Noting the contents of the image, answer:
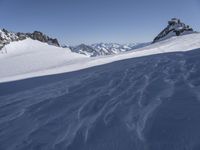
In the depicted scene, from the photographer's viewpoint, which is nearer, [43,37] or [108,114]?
[108,114]

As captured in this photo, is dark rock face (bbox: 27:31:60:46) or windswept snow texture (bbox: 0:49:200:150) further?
dark rock face (bbox: 27:31:60:46)

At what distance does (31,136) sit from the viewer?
12.1 ft

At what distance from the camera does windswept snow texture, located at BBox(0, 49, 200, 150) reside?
3.27 metres

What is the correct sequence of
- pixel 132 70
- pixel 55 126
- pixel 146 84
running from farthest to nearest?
pixel 132 70
pixel 146 84
pixel 55 126

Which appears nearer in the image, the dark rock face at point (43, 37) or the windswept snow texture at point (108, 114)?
the windswept snow texture at point (108, 114)

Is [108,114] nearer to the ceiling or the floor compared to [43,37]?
nearer to the floor

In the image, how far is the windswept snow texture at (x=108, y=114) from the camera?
129 inches

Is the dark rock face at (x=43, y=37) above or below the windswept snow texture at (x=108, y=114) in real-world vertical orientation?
above

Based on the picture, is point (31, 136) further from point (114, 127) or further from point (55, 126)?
point (114, 127)

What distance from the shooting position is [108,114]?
426 cm

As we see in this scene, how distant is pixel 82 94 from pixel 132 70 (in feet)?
8.69

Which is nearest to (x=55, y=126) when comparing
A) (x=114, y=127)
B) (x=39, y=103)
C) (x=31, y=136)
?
(x=31, y=136)

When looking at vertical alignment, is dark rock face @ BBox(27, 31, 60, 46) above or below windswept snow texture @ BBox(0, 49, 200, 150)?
above

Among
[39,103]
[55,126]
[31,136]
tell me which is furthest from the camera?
[39,103]
